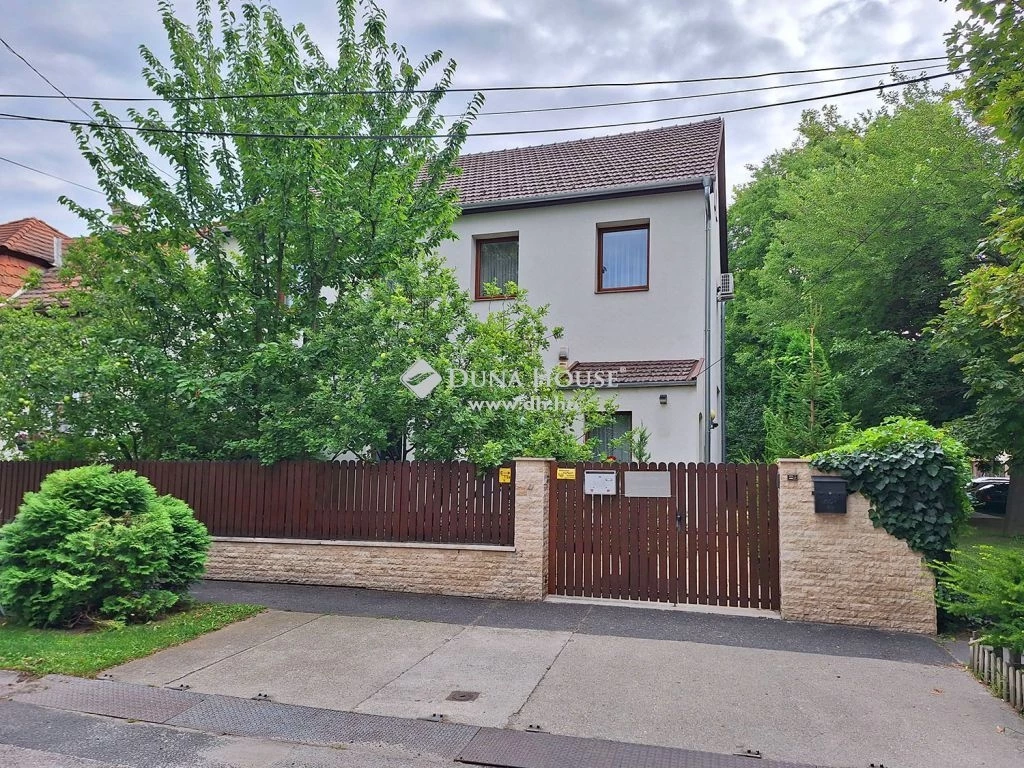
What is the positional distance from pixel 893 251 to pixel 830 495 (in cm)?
1197

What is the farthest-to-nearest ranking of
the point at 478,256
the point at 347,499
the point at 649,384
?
the point at 478,256, the point at 649,384, the point at 347,499

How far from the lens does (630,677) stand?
5.38 metres

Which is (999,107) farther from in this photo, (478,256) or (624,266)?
(478,256)

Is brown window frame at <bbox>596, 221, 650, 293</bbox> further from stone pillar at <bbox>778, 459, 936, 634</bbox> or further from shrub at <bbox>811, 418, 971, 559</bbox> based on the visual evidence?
shrub at <bbox>811, 418, 971, 559</bbox>

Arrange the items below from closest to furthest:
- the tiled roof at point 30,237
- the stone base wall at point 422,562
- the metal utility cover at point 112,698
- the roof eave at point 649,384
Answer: the metal utility cover at point 112,698 → the stone base wall at point 422,562 → the roof eave at point 649,384 → the tiled roof at point 30,237

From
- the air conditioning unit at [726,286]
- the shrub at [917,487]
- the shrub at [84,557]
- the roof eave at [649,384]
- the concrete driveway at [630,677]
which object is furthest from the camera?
the air conditioning unit at [726,286]

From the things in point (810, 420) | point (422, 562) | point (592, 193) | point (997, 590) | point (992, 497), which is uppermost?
point (592, 193)

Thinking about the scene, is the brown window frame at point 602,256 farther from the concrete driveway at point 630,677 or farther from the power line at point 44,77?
the power line at point 44,77

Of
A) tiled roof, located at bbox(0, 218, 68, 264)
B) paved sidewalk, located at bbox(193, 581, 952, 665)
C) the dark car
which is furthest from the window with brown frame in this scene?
tiled roof, located at bbox(0, 218, 68, 264)

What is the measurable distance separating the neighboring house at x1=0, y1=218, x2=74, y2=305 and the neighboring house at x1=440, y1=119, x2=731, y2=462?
36.8ft

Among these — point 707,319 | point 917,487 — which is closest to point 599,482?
point 917,487

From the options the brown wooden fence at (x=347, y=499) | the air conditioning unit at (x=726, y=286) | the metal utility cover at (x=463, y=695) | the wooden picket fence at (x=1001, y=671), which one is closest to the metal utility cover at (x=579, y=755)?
the metal utility cover at (x=463, y=695)

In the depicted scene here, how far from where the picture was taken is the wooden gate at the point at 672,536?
7.48 meters
